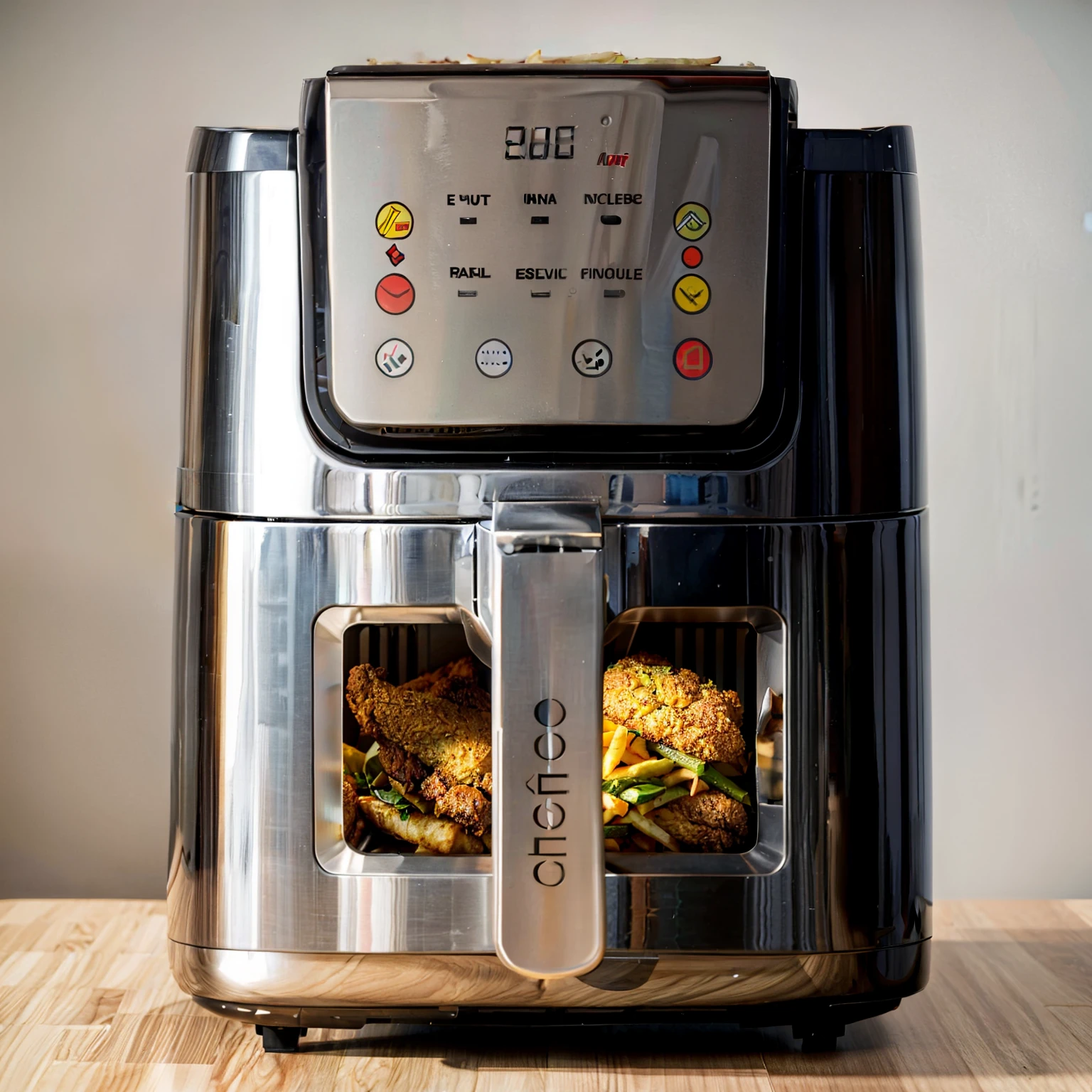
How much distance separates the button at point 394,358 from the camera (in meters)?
0.54

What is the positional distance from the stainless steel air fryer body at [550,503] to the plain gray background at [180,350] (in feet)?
1.10

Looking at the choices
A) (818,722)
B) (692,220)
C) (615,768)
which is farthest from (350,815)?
(692,220)

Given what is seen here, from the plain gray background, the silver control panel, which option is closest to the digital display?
the silver control panel

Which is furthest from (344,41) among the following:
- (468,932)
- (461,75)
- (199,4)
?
(468,932)

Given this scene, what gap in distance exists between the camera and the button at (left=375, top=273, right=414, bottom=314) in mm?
542

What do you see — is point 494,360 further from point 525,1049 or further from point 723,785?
point 525,1049

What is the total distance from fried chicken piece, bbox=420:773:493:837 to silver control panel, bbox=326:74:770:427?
0.62ft

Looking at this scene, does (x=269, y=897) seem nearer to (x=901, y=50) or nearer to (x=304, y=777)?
(x=304, y=777)

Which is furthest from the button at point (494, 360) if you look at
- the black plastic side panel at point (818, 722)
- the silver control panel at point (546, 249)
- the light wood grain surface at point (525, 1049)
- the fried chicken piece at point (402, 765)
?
the light wood grain surface at point (525, 1049)

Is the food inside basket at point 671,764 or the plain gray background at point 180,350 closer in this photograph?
the food inside basket at point 671,764

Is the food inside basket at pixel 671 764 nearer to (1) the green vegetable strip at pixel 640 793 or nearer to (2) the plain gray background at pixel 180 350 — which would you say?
(1) the green vegetable strip at pixel 640 793

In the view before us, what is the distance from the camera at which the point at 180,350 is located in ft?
2.91

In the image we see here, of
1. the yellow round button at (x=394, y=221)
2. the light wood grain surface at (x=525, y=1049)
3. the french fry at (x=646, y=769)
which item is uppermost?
the yellow round button at (x=394, y=221)

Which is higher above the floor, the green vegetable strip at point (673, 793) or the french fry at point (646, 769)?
the french fry at point (646, 769)
